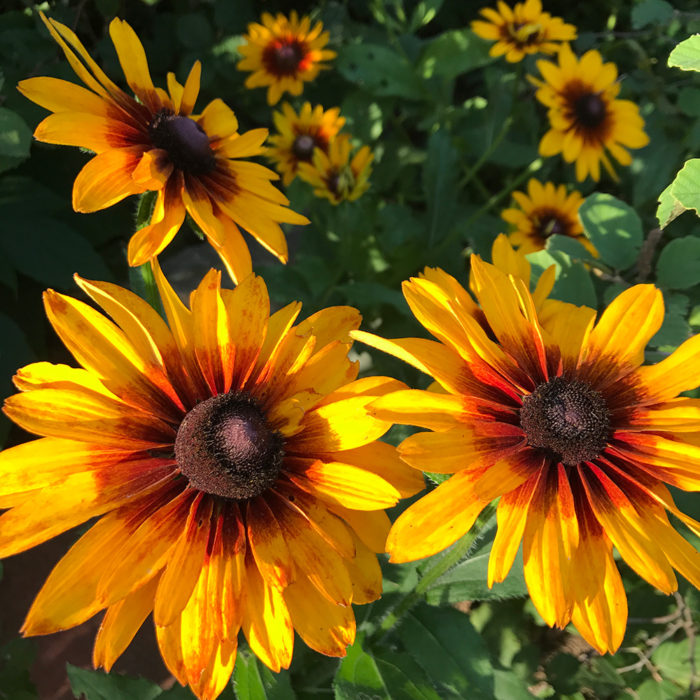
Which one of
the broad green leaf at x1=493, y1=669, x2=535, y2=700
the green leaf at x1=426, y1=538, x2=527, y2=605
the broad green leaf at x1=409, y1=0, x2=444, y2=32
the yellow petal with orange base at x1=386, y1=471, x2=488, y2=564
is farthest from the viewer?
the broad green leaf at x1=409, y1=0, x2=444, y2=32

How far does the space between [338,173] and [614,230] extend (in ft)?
2.65

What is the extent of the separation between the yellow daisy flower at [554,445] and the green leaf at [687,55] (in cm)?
26

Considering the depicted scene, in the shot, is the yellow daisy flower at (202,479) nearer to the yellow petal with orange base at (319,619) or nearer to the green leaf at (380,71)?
the yellow petal with orange base at (319,619)

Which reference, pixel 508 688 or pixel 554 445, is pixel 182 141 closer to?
pixel 554 445

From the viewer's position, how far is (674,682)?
143 cm

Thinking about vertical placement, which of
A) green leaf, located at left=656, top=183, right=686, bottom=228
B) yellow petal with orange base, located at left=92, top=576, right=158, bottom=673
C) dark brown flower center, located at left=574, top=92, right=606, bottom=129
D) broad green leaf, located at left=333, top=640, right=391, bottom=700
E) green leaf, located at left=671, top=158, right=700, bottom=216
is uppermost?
dark brown flower center, located at left=574, top=92, right=606, bottom=129

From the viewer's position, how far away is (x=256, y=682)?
34.3 inches

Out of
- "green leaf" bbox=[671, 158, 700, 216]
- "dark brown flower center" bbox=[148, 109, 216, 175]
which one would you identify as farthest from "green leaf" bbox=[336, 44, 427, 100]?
"green leaf" bbox=[671, 158, 700, 216]

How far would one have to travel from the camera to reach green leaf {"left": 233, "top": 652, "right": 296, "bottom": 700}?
85 centimetres

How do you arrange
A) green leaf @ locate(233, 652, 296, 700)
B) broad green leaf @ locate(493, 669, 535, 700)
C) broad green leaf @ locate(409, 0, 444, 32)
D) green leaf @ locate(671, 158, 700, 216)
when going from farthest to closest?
broad green leaf @ locate(409, 0, 444, 32)
broad green leaf @ locate(493, 669, 535, 700)
green leaf @ locate(233, 652, 296, 700)
green leaf @ locate(671, 158, 700, 216)

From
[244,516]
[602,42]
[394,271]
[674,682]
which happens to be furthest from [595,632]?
[602,42]

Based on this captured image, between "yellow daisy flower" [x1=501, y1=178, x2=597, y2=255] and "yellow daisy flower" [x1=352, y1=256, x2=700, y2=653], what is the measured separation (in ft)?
3.29

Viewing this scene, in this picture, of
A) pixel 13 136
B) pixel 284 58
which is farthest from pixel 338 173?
pixel 13 136

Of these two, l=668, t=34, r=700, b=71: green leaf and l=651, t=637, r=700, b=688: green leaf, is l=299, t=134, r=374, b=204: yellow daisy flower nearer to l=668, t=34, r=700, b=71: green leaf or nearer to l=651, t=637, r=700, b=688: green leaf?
l=668, t=34, r=700, b=71: green leaf
